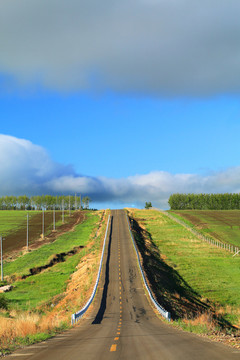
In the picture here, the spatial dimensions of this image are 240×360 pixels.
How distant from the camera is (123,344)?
16.5 meters

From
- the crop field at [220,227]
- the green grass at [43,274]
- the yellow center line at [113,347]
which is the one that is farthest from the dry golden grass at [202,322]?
the crop field at [220,227]

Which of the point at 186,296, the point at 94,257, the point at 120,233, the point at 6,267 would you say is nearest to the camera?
the point at 186,296

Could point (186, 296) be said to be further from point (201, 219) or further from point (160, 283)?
point (201, 219)

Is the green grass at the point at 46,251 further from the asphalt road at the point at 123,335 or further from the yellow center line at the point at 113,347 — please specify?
the yellow center line at the point at 113,347

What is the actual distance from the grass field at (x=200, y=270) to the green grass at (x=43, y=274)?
17078mm

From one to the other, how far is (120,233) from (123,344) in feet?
257

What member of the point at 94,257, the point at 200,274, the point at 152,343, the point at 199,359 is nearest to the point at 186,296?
the point at 200,274

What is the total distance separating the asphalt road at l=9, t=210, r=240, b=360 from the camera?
13.7m

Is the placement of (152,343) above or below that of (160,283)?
above

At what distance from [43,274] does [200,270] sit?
28.3 metres

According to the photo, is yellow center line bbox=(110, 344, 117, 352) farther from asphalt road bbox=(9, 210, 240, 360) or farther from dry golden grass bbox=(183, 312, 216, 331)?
dry golden grass bbox=(183, 312, 216, 331)

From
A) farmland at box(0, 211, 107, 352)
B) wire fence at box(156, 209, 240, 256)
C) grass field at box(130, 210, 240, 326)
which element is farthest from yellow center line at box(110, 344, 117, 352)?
wire fence at box(156, 209, 240, 256)

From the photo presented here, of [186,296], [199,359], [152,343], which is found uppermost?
[199,359]

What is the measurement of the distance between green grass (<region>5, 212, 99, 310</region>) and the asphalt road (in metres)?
8.41
